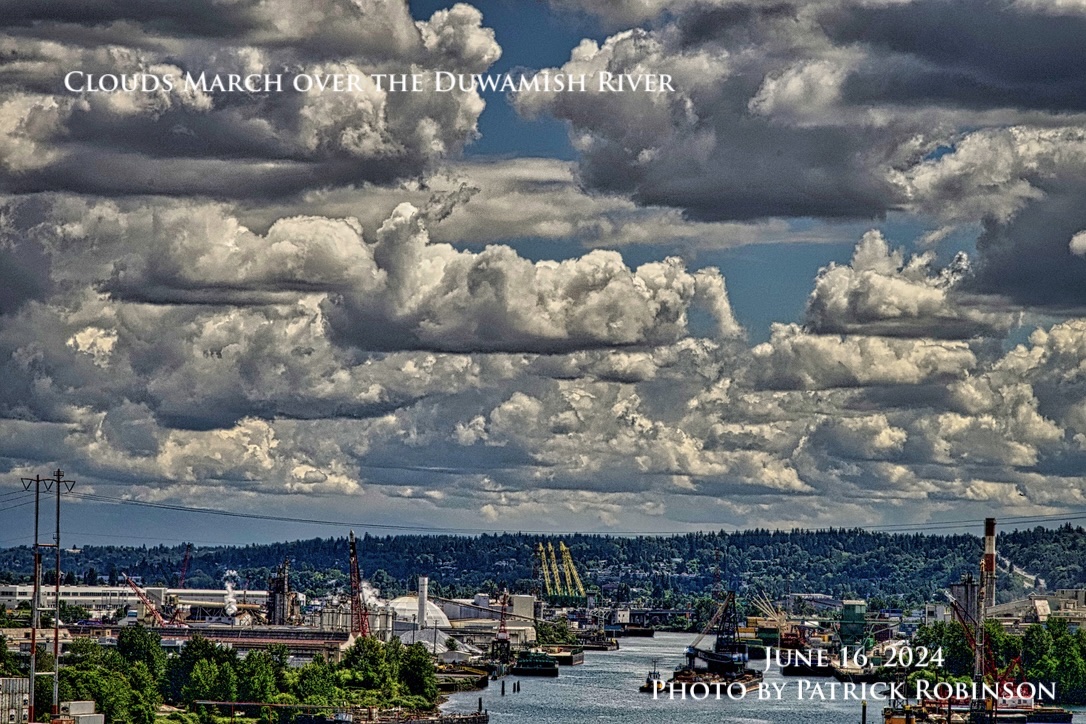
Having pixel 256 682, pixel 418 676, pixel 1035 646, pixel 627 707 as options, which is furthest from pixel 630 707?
pixel 1035 646

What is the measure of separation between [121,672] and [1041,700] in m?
75.2

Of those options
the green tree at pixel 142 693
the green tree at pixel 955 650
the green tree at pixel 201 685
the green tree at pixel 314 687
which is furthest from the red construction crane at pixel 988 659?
the green tree at pixel 142 693

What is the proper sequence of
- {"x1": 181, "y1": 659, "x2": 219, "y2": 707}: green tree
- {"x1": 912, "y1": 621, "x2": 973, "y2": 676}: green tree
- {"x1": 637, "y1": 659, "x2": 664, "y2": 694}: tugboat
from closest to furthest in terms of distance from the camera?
{"x1": 181, "y1": 659, "x2": 219, "y2": 707}: green tree, {"x1": 637, "y1": 659, "x2": 664, "y2": 694}: tugboat, {"x1": 912, "y1": 621, "x2": 973, "y2": 676}: green tree

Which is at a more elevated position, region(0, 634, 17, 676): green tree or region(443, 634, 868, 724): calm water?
region(0, 634, 17, 676): green tree

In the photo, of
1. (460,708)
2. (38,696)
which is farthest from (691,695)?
(38,696)

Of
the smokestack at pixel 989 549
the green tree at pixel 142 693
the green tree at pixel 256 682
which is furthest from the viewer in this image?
the smokestack at pixel 989 549

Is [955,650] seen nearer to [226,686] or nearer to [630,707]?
[630,707]

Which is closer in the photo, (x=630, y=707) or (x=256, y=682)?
(x=256, y=682)

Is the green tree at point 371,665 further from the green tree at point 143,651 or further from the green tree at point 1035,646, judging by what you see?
the green tree at point 1035,646

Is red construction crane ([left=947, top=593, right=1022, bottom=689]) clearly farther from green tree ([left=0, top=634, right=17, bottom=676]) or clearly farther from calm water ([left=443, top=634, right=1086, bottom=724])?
green tree ([left=0, top=634, right=17, bottom=676])

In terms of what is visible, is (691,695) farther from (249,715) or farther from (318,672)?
(249,715)

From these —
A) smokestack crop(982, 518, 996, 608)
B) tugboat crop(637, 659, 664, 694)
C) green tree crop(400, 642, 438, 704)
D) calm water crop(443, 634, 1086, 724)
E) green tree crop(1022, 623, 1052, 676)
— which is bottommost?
calm water crop(443, 634, 1086, 724)

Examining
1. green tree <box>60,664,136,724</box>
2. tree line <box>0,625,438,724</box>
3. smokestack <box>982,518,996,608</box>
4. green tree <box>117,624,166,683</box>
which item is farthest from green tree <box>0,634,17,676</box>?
smokestack <box>982,518,996,608</box>

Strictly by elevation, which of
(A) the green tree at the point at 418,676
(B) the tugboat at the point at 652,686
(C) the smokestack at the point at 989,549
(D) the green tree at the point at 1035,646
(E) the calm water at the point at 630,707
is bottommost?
(E) the calm water at the point at 630,707
